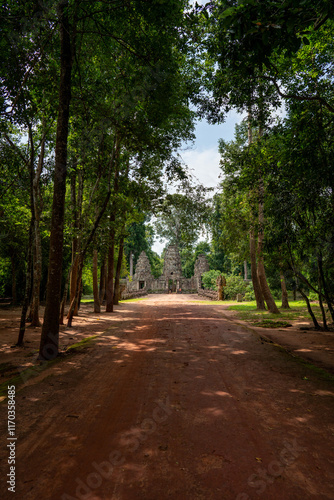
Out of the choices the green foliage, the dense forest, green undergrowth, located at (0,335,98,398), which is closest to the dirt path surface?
green undergrowth, located at (0,335,98,398)

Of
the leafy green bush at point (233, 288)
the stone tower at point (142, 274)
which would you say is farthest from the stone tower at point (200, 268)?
the leafy green bush at point (233, 288)

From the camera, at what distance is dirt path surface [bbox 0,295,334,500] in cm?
218

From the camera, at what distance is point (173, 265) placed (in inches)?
1858

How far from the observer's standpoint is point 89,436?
2848mm

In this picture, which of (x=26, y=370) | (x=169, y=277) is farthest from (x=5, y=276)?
(x=169, y=277)

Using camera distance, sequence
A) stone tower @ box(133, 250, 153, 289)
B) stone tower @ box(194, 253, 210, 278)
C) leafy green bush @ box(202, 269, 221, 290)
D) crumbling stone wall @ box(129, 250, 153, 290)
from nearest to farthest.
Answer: leafy green bush @ box(202, 269, 221, 290) < stone tower @ box(194, 253, 210, 278) < crumbling stone wall @ box(129, 250, 153, 290) < stone tower @ box(133, 250, 153, 289)

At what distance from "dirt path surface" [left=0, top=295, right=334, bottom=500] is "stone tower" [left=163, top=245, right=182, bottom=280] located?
4142 cm

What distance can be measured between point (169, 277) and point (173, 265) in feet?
7.63

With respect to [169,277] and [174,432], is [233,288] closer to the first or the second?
[169,277]

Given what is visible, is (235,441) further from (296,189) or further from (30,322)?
(30,322)

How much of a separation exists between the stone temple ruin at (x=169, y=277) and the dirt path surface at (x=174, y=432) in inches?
1520

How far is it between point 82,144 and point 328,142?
8.32 metres

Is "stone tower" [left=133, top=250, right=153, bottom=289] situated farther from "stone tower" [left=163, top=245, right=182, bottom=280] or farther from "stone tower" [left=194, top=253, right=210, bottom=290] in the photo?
"stone tower" [left=194, top=253, right=210, bottom=290]

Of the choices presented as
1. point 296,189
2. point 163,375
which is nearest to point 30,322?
point 163,375
